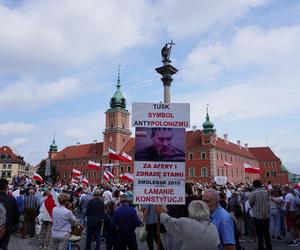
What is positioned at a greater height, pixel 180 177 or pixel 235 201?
pixel 180 177

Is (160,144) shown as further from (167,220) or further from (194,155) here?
(194,155)

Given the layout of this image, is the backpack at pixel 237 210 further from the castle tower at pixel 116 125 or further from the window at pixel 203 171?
the castle tower at pixel 116 125

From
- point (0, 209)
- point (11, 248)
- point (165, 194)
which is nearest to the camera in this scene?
point (0, 209)

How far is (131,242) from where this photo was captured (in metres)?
7.23

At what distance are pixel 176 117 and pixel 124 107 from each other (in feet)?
286

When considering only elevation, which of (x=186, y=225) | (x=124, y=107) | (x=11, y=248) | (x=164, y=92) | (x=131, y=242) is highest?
(x=124, y=107)

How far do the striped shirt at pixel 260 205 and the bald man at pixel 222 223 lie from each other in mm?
4459

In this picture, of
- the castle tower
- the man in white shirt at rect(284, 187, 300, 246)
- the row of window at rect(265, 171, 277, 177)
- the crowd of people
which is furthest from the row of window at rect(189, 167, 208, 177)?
the man in white shirt at rect(284, 187, 300, 246)

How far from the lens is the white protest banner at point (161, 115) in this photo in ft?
18.3

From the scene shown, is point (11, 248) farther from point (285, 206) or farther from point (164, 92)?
point (285, 206)

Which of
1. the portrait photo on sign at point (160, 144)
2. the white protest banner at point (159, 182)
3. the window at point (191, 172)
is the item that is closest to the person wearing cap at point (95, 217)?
the white protest banner at point (159, 182)

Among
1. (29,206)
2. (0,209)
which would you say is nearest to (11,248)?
(29,206)

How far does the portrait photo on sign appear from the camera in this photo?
5496 mm

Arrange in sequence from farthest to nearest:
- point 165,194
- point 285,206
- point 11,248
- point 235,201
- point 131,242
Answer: point 235,201, point 285,206, point 11,248, point 131,242, point 165,194
